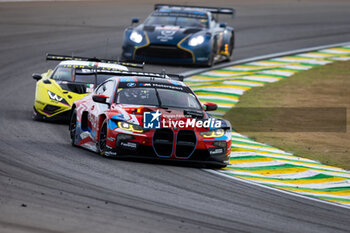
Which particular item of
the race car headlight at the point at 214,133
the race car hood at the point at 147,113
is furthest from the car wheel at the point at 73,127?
the race car headlight at the point at 214,133

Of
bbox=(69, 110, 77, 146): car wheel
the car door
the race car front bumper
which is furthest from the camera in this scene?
bbox=(69, 110, 77, 146): car wheel

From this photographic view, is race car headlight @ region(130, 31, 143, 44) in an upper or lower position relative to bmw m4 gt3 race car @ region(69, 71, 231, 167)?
lower

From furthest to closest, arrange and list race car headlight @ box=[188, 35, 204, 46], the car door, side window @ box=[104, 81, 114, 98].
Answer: race car headlight @ box=[188, 35, 204, 46], side window @ box=[104, 81, 114, 98], the car door

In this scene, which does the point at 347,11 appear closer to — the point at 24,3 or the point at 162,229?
the point at 24,3

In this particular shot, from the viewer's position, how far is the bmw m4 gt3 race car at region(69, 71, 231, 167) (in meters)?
11.3

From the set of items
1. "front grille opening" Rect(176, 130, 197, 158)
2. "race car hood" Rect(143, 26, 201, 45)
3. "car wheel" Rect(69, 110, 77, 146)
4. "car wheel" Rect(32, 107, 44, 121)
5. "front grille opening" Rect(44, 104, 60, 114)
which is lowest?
"car wheel" Rect(32, 107, 44, 121)

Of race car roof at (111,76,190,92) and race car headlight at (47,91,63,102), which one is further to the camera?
race car headlight at (47,91,63,102)

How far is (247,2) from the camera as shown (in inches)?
1533

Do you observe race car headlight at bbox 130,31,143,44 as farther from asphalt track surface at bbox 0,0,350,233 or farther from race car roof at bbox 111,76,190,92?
race car roof at bbox 111,76,190,92

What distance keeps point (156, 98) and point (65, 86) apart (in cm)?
351

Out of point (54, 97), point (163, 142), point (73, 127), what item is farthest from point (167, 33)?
point (163, 142)

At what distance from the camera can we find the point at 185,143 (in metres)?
11.4

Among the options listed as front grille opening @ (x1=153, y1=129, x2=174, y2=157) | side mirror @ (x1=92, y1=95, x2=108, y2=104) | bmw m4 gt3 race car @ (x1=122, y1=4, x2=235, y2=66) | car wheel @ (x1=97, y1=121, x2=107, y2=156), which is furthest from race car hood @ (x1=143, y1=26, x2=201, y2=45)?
front grille opening @ (x1=153, y1=129, x2=174, y2=157)

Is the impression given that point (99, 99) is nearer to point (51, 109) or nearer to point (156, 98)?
point (156, 98)
